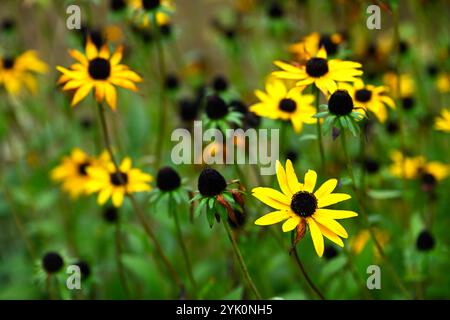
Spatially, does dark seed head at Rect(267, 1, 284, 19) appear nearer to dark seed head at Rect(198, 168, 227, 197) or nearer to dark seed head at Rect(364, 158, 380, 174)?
dark seed head at Rect(364, 158, 380, 174)

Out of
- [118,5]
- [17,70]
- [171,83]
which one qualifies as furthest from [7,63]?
[171,83]

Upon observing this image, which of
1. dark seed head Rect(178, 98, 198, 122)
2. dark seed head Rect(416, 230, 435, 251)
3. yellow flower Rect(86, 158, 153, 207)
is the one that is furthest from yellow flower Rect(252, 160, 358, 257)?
dark seed head Rect(178, 98, 198, 122)

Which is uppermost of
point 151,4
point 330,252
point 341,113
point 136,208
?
point 151,4

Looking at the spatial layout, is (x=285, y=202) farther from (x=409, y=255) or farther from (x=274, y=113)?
(x=409, y=255)

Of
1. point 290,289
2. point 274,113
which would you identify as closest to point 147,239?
point 290,289

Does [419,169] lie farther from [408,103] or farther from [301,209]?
[301,209]

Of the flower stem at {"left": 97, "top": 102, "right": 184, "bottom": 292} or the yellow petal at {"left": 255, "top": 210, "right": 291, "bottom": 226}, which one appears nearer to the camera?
the yellow petal at {"left": 255, "top": 210, "right": 291, "bottom": 226}
